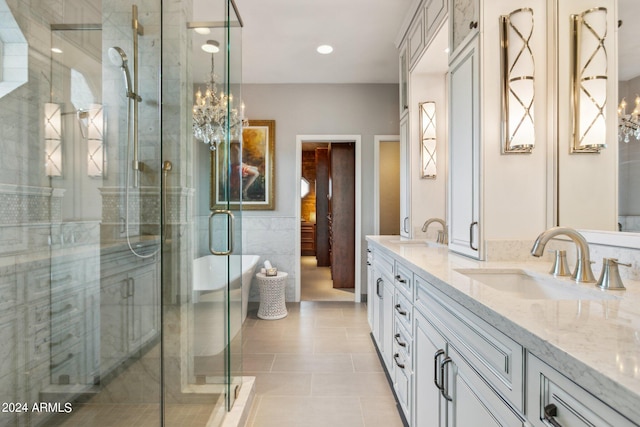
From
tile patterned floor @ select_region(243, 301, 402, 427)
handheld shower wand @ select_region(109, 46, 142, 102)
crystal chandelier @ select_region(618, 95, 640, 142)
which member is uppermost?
handheld shower wand @ select_region(109, 46, 142, 102)

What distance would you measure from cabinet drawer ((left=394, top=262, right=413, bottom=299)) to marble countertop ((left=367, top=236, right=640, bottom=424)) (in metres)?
0.54

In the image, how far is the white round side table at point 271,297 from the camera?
3801mm

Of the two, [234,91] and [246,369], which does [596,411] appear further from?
[246,369]

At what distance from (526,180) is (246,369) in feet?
7.59

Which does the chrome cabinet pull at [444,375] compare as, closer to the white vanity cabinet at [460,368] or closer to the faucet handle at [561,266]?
the white vanity cabinet at [460,368]

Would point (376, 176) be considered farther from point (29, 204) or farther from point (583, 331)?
point (583, 331)

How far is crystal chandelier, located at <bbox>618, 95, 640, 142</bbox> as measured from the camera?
1.24 meters

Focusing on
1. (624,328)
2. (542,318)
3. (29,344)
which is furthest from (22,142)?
(624,328)

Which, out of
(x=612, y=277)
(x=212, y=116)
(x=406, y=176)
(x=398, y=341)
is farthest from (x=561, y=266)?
(x=406, y=176)

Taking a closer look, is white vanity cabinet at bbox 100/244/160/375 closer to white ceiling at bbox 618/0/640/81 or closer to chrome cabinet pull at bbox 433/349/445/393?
chrome cabinet pull at bbox 433/349/445/393

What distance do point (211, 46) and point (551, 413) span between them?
2.09m

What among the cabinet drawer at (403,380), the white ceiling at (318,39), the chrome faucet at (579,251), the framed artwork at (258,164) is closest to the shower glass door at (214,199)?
the white ceiling at (318,39)

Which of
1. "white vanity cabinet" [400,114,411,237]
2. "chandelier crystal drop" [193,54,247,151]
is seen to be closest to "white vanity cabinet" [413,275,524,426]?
"chandelier crystal drop" [193,54,247,151]

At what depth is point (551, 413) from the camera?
66 centimetres
